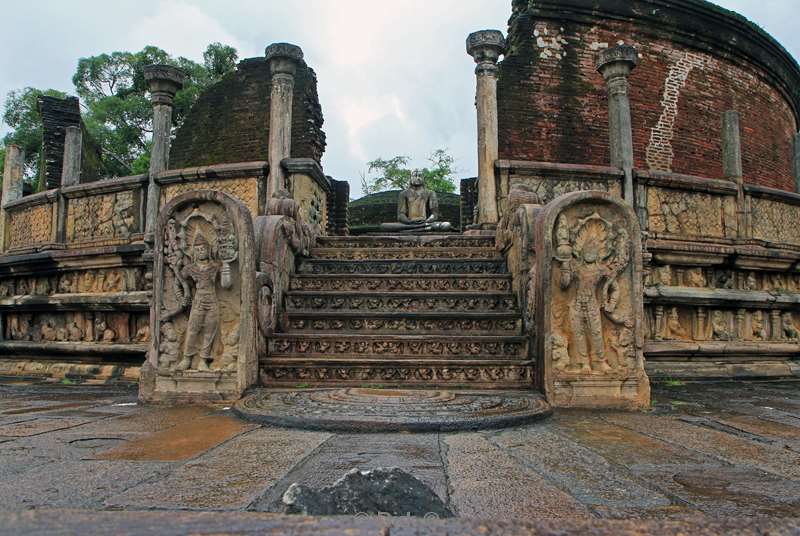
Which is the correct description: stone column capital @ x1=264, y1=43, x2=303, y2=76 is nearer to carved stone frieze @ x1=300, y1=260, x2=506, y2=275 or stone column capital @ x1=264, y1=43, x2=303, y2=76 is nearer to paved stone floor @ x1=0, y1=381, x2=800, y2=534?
carved stone frieze @ x1=300, y1=260, x2=506, y2=275

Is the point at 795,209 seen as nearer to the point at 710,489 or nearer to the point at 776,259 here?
the point at 776,259

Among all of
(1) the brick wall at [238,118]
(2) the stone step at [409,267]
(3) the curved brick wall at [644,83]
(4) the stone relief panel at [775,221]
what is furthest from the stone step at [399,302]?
(1) the brick wall at [238,118]

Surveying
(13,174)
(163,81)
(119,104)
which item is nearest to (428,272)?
(163,81)

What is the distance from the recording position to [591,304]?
430 cm

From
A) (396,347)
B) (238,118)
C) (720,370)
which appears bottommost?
(720,370)

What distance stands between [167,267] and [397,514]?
11.2 feet

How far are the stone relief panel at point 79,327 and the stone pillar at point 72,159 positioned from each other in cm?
202

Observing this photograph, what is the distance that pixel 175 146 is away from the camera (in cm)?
1803

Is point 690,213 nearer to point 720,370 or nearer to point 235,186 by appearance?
point 720,370

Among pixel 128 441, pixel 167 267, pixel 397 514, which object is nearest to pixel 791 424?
pixel 397 514

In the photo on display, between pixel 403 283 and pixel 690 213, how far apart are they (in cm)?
403

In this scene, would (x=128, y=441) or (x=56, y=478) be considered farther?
(x=128, y=441)

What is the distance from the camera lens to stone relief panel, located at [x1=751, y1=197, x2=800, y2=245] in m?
7.72

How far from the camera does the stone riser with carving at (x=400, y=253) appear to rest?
6.54 metres
